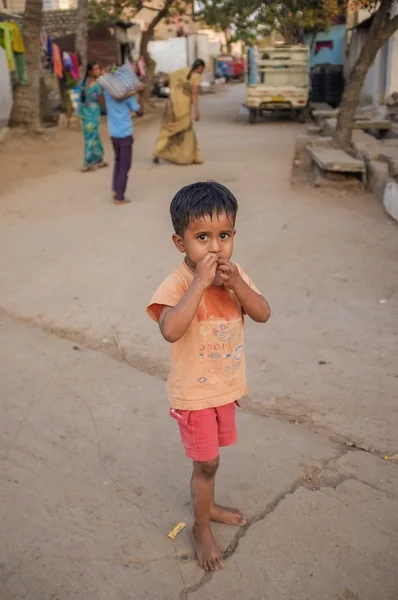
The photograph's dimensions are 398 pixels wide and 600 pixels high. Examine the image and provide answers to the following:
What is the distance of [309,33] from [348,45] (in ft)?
14.9

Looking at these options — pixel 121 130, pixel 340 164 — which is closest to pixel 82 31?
pixel 121 130

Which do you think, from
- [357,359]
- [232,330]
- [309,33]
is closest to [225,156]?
[357,359]

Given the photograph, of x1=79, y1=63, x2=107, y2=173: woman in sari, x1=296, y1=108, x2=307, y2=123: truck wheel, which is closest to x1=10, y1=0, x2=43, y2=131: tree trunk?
x1=79, y1=63, x2=107, y2=173: woman in sari

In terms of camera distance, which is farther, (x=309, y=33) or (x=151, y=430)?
(x=309, y=33)

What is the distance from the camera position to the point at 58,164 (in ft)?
36.2

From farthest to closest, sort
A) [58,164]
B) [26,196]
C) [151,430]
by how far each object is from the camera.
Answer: [58,164] < [26,196] < [151,430]

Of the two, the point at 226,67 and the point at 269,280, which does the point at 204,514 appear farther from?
the point at 226,67

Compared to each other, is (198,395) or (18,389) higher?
(198,395)

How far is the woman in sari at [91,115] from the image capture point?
9.14 m

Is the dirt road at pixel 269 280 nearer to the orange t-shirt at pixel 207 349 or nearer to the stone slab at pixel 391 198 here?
the stone slab at pixel 391 198

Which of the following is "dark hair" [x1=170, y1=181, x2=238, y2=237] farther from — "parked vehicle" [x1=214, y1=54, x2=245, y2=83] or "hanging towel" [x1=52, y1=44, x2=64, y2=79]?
"parked vehicle" [x1=214, y1=54, x2=245, y2=83]

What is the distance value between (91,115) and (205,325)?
8755 millimetres

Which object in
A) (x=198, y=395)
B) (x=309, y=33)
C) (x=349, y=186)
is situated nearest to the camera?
(x=198, y=395)

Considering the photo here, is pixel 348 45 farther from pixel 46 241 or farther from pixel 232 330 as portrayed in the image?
pixel 232 330
